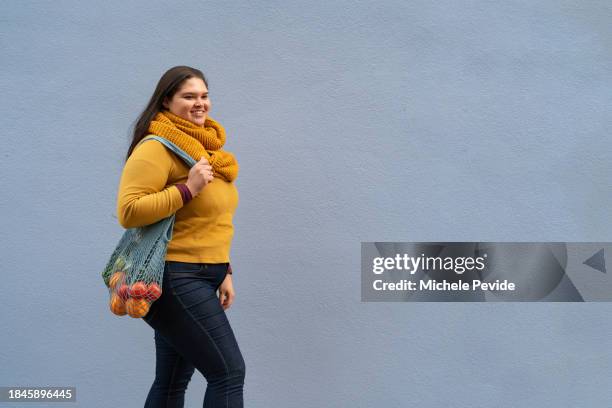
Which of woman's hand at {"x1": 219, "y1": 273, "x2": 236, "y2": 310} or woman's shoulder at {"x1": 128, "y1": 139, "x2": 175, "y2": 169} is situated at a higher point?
woman's shoulder at {"x1": 128, "y1": 139, "x2": 175, "y2": 169}

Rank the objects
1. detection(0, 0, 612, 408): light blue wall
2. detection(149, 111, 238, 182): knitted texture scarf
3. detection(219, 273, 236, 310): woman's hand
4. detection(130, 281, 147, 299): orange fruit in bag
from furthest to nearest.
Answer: detection(0, 0, 612, 408): light blue wall → detection(219, 273, 236, 310): woman's hand → detection(149, 111, 238, 182): knitted texture scarf → detection(130, 281, 147, 299): orange fruit in bag

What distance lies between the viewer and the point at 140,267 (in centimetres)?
229

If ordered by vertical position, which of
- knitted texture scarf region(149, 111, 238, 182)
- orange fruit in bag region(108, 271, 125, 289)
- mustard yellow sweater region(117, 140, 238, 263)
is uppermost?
knitted texture scarf region(149, 111, 238, 182)

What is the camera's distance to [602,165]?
10.8ft

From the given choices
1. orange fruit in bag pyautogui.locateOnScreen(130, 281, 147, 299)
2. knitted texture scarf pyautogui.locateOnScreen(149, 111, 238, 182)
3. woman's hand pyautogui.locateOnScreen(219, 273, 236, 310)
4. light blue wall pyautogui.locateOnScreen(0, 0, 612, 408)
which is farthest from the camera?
light blue wall pyautogui.locateOnScreen(0, 0, 612, 408)

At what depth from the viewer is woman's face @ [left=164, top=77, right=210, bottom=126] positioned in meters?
2.48

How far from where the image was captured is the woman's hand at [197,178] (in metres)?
2.33

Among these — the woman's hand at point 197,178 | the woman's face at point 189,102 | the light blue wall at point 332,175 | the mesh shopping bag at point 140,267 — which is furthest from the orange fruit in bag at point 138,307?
the light blue wall at point 332,175

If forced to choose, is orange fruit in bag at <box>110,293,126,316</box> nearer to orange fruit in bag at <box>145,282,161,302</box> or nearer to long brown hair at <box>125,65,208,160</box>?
orange fruit in bag at <box>145,282,161,302</box>

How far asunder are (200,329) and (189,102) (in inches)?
29.6

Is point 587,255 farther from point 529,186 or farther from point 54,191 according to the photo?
point 54,191

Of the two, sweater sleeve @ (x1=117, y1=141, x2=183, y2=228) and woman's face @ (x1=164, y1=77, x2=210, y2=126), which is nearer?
sweater sleeve @ (x1=117, y1=141, x2=183, y2=228)

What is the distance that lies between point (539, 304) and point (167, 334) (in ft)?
5.69

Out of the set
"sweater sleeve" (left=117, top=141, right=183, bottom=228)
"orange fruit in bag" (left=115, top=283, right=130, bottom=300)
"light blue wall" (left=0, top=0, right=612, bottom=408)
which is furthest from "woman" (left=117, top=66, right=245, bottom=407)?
"light blue wall" (left=0, top=0, right=612, bottom=408)
